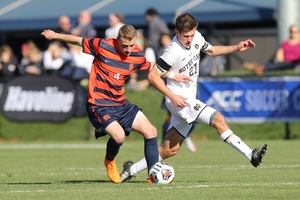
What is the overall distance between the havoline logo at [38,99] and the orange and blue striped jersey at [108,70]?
10987mm

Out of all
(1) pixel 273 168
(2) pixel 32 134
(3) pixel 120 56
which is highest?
(3) pixel 120 56

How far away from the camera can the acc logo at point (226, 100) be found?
21703 mm

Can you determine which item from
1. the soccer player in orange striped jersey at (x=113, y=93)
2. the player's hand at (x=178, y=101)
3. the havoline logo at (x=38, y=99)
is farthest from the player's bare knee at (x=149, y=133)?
the havoline logo at (x=38, y=99)

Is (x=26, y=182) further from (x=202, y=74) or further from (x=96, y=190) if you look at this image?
(x=202, y=74)

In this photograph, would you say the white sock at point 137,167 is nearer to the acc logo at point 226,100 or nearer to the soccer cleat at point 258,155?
the soccer cleat at point 258,155

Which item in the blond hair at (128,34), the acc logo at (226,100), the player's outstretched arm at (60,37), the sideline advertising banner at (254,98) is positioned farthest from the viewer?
the acc logo at (226,100)

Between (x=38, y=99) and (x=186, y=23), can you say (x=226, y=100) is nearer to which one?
(x=38, y=99)

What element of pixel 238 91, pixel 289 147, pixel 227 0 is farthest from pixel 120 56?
pixel 227 0

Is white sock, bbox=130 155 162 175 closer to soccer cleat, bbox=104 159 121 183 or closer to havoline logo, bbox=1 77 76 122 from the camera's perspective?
soccer cleat, bbox=104 159 121 183

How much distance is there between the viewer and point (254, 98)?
21.7 meters

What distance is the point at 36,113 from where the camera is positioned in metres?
23.0

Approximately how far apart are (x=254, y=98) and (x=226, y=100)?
62 centimetres

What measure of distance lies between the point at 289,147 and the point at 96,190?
901 cm

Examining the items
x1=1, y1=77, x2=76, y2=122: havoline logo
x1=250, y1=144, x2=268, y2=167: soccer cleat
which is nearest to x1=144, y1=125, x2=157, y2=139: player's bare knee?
→ x1=250, y1=144, x2=268, y2=167: soccer cleat
